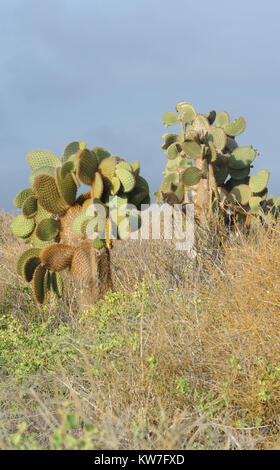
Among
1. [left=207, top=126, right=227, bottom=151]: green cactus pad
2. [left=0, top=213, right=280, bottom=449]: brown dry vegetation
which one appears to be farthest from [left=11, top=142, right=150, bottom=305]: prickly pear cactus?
[left=207, top=126, right=227, bottom=151]: green cactus pad

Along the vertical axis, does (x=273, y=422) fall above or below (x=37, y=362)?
below

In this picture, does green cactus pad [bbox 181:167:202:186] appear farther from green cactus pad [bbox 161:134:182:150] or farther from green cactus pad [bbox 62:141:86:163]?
green cactus pad [bbox 62:141:86:163]

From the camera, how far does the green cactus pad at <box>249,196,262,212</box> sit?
492cm

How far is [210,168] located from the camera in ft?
15.3

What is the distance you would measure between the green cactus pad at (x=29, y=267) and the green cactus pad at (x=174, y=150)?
6.89 feet

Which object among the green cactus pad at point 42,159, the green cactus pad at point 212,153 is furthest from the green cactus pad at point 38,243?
the green cactus pad at point 212,153

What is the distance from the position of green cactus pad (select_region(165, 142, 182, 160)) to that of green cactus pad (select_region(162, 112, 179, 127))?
1.35 feet

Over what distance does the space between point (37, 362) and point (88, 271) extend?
3.11 ft

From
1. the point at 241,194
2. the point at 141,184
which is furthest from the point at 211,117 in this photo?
the point at 141,184

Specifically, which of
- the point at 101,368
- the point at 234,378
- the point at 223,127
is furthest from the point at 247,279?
the point at 223,127

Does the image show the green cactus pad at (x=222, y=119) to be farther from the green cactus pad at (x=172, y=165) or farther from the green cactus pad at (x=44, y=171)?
the green cactus pad at (x=44, y=171)

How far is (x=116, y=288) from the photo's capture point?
13.7 feet

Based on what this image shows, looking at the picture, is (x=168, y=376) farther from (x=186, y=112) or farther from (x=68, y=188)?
(x=186, y=112)
